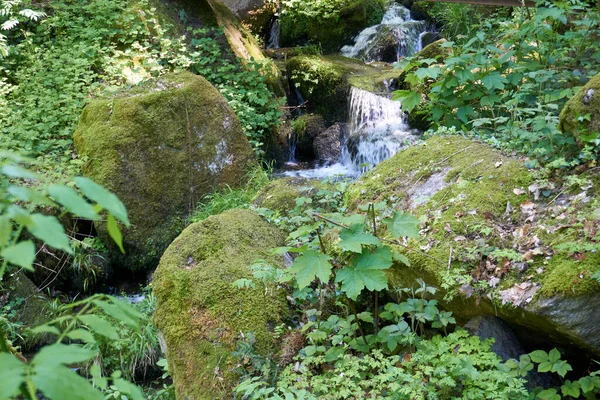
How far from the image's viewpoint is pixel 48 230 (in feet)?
2.93

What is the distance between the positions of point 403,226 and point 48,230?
2.01m

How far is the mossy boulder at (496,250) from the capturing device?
8.80 ft

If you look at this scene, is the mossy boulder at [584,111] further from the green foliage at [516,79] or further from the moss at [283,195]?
the moss at [283,195]

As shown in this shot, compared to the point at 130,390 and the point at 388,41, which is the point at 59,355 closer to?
the point at 130,390

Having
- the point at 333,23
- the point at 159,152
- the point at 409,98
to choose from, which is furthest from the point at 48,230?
the point at 333,23

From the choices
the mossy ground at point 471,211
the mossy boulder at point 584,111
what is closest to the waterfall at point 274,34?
the mossy ground at point 471,211

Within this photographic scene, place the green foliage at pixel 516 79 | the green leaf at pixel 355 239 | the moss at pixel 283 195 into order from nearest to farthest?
1. the green leaf at pixel 355 239
2. the green foliage at pixel 516 79
3. the moss at pixel 283 195

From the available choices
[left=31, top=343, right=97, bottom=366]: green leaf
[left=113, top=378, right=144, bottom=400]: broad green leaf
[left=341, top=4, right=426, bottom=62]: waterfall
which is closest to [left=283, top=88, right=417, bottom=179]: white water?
[left=341, top=4, right=426, bottom=62]: waterfall

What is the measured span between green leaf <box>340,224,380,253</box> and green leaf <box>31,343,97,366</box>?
1.63 meters

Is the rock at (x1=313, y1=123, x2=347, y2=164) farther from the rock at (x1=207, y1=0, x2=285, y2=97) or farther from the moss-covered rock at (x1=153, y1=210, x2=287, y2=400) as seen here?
the moss-covered rock at (x1=153, y1=210, x2=287, y2=400)

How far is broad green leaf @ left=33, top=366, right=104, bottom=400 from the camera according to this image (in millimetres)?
873

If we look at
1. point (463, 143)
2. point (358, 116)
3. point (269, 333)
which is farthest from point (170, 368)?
point (358, 116)

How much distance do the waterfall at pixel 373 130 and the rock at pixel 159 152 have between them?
7.41ft

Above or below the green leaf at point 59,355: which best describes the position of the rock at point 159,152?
below
